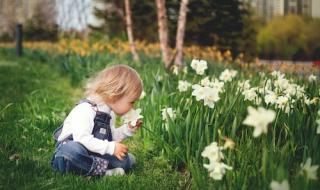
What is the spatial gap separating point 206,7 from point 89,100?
12176mm

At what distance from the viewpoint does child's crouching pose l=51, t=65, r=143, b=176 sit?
2904mm

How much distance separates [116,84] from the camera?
2988 millimetres

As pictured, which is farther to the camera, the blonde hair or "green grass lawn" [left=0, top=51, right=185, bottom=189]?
the blonde hair

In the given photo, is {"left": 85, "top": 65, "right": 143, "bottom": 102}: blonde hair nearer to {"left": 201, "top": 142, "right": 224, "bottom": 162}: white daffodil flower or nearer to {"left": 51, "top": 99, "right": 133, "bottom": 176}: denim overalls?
{"left": 51, "top": 99, "right": 133, "bottom": 176}: denim overalls

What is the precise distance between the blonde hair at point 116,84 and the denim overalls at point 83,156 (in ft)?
0.31

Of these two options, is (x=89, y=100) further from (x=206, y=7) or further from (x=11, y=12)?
(x=11, y=12)

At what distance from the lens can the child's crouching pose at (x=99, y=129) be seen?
290 cm

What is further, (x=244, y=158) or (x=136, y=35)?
(x=136, y=35)

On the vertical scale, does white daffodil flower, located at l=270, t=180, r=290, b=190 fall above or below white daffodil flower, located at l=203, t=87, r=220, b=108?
below

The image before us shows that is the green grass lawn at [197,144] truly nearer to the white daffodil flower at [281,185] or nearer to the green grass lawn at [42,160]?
the green grass lawn at [42,160]

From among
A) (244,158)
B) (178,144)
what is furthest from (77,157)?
(244,158)

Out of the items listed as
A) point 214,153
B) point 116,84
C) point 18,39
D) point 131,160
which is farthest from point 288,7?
point 214,153

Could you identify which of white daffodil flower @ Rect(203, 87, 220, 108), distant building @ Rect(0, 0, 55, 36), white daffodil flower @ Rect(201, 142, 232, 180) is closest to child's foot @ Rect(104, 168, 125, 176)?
white daffodil flower @ Rect(203, 87, 220, 108)

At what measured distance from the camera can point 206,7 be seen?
583 inches
